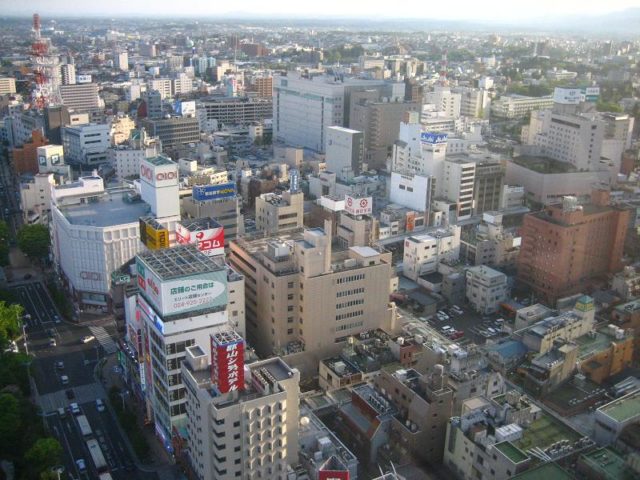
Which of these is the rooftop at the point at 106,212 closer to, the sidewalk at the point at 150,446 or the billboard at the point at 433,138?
the sidewalk at the point at 150,446

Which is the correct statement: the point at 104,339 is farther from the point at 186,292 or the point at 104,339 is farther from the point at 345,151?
the point at 345,151

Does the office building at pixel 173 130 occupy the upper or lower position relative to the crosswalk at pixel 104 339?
upper

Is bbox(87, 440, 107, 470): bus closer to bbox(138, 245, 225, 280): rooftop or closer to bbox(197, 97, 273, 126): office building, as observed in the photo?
bbox(138, 245, 225, 280): rooftop

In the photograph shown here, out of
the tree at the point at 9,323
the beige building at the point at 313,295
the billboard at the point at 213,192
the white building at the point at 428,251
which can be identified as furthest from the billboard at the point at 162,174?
the white building at the point at 428,251

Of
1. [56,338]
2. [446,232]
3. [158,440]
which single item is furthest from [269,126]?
[158,440]

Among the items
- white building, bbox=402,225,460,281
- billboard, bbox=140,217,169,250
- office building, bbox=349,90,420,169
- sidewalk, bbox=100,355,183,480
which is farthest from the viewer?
office building, bbox=349,90,420,169

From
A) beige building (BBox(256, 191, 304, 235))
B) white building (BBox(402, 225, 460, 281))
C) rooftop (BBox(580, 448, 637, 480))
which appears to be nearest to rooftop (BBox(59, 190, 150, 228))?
beige building (BBox(256, 191, 304, 235))
